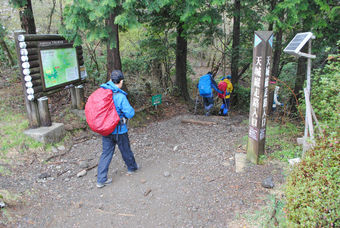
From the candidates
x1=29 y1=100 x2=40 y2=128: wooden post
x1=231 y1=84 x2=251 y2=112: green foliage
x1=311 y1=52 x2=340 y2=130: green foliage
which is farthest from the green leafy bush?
x1=231 y1=84 x2=251 y2=112: green foliage

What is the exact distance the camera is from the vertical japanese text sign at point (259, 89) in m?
4.30

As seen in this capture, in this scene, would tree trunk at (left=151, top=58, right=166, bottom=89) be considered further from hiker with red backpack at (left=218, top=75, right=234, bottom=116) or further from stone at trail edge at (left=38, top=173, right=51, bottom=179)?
stone at trail edge at (left=38, top=173, right=51, bottom=179)

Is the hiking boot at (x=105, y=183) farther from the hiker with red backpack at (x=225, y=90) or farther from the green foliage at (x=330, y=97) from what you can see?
the hiker with red backpack at (x=225, y=90)

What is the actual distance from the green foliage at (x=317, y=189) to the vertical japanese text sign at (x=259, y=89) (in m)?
1.43

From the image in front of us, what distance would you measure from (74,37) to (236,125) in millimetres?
4897

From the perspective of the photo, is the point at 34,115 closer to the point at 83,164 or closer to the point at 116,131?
the point at 83,164

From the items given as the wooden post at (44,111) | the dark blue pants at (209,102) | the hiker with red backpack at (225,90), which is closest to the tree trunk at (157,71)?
the dark blue pants at (209,102)

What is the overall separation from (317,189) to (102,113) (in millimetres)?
3083

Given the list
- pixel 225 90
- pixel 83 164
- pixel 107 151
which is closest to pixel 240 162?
pixel 107 151

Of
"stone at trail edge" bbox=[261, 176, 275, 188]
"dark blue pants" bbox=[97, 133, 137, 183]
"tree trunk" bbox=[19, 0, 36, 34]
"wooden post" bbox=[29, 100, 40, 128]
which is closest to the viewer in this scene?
"stone at trail edge" bbox=[261, 176, 275, 188]

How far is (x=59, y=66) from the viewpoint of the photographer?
6.46 metres

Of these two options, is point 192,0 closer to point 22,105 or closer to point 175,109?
point 175,109

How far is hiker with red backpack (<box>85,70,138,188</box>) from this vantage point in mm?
4199

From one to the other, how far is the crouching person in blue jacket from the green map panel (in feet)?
8.10
